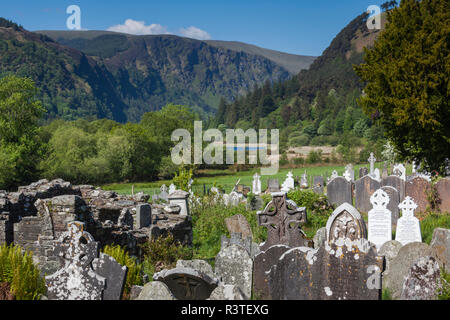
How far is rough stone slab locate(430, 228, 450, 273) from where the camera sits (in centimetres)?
898

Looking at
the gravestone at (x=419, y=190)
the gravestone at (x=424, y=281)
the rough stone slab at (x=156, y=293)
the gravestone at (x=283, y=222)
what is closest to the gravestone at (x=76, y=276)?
the rough stone slab at (x=156, y=293)

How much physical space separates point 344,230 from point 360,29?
200 meters

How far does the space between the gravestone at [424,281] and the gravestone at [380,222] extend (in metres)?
7.24

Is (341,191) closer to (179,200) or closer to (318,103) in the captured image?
(179,200)

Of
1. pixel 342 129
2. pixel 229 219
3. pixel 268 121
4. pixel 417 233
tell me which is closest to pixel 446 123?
pixel 417 233

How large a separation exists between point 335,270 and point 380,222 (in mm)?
7494

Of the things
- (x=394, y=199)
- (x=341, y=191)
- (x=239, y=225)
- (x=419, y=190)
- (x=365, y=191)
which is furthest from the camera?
(x=341, y=191)

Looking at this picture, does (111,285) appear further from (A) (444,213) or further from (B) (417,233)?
(A) (444,213)

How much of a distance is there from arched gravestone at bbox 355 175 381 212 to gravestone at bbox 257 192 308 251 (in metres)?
10.8

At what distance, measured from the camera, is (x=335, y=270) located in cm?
626

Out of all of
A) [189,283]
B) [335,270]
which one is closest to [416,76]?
[335,270]

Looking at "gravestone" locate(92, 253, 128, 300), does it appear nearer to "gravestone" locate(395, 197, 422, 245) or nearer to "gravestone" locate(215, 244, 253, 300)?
"gravestone" locate(215, 244, 253, 300)

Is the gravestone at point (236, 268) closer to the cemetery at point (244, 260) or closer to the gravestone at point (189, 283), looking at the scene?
the cemetery at point (244, 260)

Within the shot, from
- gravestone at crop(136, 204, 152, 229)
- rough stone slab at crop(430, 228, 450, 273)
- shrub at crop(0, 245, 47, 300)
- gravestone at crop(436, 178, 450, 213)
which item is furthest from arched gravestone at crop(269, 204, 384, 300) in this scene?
gravestone at crop(436, 178, 450, 213)
